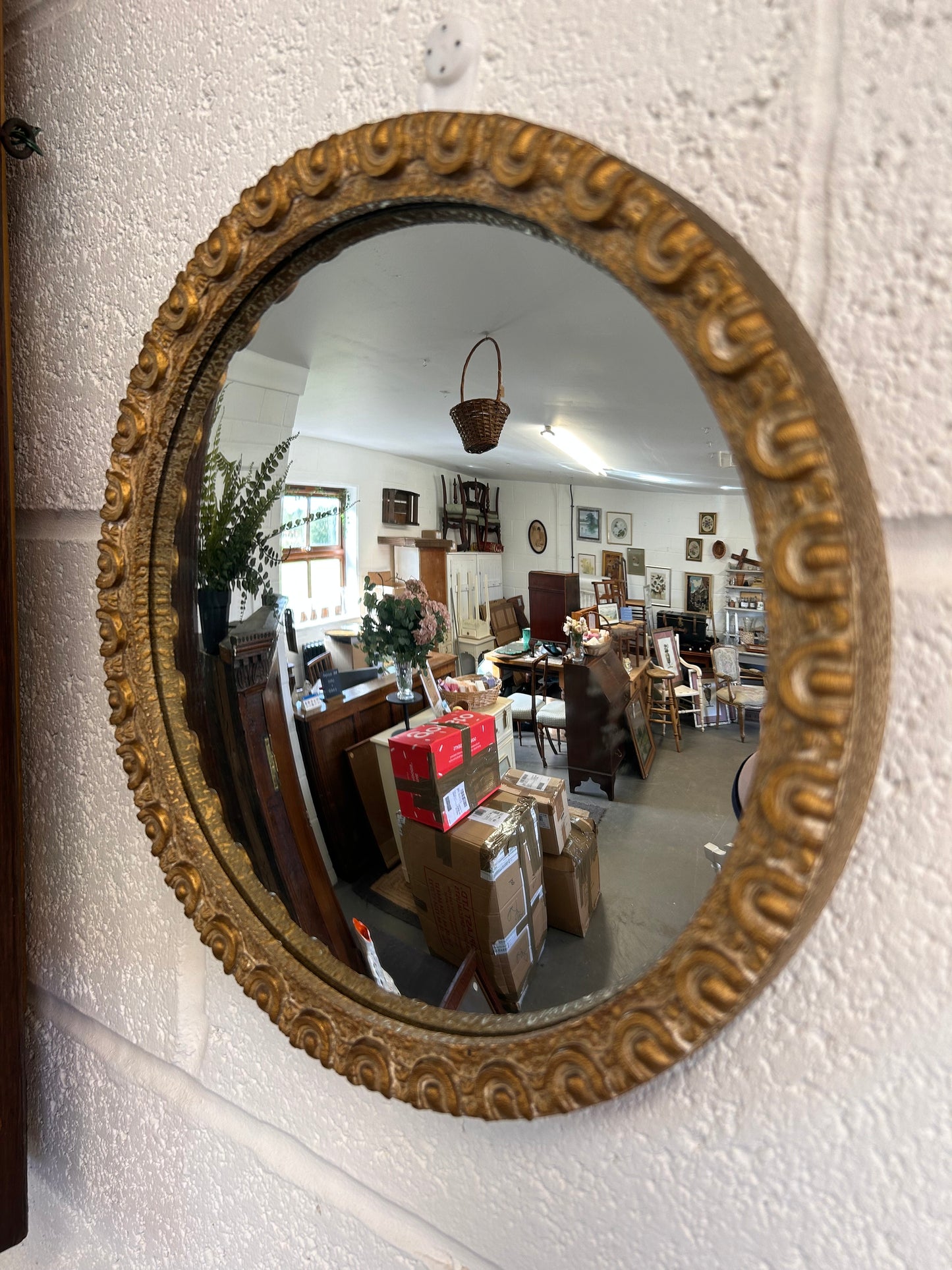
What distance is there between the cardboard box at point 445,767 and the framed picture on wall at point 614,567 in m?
0.13

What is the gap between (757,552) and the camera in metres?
0.32

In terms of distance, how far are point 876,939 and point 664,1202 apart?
0.24 meters

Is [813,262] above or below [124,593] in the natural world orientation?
above

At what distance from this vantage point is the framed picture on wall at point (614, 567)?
410mm

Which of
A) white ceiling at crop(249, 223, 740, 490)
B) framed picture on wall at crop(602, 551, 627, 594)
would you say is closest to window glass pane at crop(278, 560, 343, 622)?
white ceiling at crop(249, 223, 740, 490)

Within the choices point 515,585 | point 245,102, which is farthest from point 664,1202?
point 245,102

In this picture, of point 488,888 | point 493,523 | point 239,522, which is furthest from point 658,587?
point 239,522

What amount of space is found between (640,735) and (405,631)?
0.18 meters

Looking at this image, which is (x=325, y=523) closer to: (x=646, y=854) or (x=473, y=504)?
(x=473, y=504)

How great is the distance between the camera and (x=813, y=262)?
1.13ft

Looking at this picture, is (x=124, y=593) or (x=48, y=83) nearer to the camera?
(x=124, y=593)

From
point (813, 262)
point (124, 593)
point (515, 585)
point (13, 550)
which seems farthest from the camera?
point (13, 550)

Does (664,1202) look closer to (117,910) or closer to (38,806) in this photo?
(117,910)

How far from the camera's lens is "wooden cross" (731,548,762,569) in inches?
13.1
